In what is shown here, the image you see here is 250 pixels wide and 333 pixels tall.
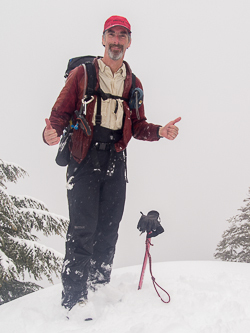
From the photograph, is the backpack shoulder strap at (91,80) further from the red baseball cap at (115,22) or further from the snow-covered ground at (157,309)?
the snow-covered ground at (157,309)

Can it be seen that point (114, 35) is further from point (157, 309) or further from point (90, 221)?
point (157, 309)

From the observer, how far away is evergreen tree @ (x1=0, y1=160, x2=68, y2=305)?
652cm

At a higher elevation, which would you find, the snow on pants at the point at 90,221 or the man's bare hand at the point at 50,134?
the man's bare hand at the point at 50,134

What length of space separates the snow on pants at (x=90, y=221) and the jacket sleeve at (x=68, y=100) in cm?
51

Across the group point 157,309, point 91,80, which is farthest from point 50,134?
point 157,309

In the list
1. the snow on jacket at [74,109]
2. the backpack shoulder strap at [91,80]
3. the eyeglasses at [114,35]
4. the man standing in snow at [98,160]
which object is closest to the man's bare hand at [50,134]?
the man standing in snow at [98,160]

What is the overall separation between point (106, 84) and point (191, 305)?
105 inches

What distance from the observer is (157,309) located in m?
3.14

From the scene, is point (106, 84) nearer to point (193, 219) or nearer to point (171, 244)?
point (171, 244)

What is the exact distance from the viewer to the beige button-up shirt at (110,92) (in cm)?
359

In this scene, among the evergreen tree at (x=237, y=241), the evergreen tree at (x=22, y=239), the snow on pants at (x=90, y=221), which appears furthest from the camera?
the evergreen tree at (x=237, y=241)

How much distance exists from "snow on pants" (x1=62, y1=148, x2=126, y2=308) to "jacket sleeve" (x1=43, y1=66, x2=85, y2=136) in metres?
0.51

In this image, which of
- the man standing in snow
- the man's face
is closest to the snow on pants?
the man standing in snow

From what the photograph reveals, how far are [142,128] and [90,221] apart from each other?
138 cm
